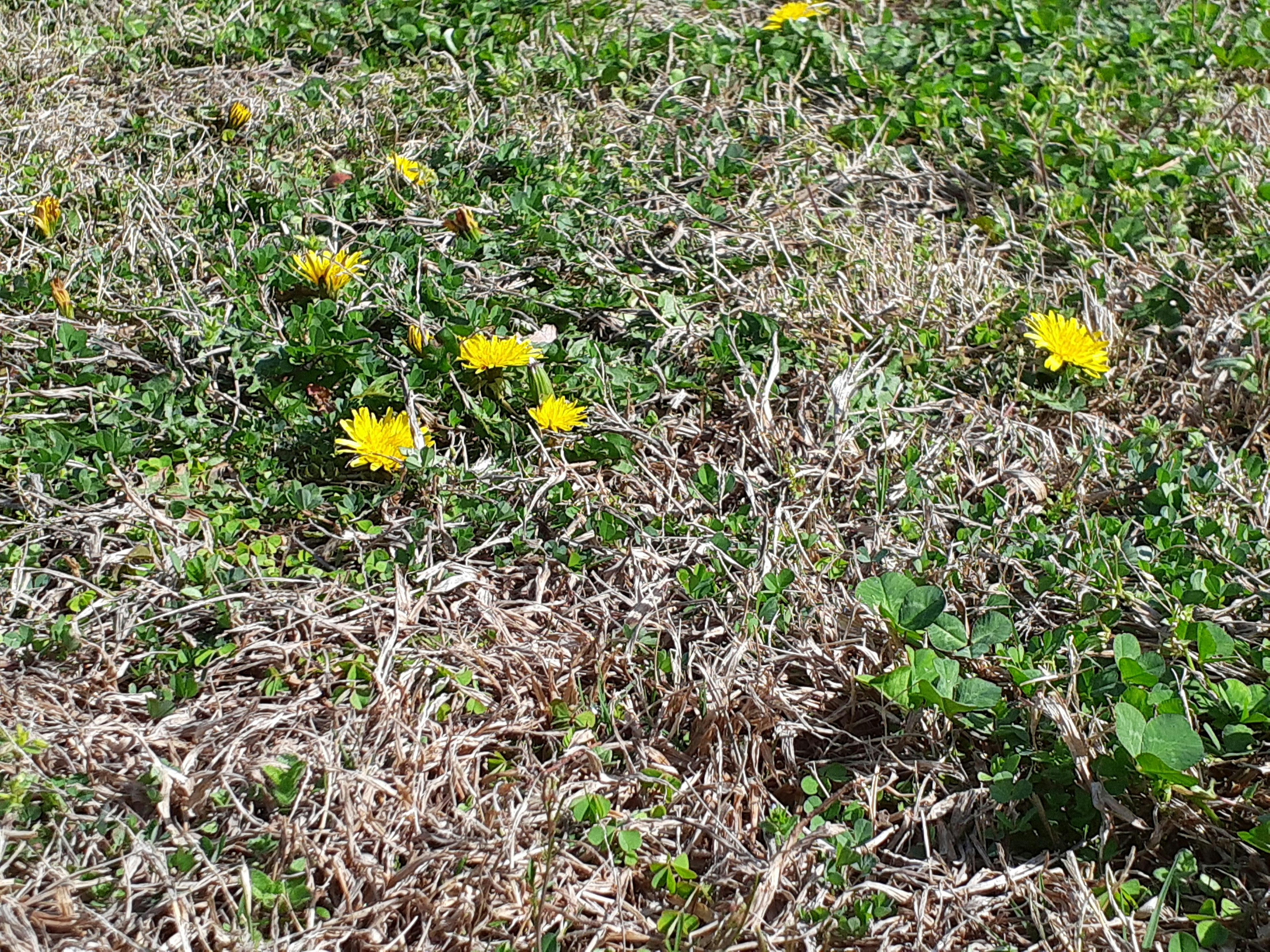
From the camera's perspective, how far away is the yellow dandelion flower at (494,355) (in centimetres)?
253

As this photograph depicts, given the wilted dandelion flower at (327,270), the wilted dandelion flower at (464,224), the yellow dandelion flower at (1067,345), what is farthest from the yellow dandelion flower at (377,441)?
the yellow dandelion flower at (1067,345)

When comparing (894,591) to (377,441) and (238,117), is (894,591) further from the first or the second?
(238,117)

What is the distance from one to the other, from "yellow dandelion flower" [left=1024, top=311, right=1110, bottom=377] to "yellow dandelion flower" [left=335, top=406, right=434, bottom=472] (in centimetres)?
145

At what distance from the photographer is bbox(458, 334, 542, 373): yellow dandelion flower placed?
253 cm

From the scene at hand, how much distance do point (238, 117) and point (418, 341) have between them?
3.97 feet

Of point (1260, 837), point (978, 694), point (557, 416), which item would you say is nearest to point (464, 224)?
point (557, 416)

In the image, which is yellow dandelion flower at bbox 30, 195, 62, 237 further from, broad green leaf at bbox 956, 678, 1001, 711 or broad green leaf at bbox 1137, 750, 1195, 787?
broad green leaf at bbox 1137, 750, 1195, 787

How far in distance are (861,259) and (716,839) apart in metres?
1.72

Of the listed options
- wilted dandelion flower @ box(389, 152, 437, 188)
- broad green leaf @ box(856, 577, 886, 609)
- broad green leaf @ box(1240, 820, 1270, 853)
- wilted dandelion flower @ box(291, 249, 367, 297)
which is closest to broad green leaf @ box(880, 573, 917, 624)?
broad green leaf @ box(856, 577, 886, 609)

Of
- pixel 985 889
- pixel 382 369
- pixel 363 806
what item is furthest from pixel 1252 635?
pixel 382 369

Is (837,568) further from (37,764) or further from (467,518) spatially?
(37,764)

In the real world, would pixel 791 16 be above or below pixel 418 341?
above

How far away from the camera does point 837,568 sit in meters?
2.27

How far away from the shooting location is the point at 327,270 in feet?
8.99
